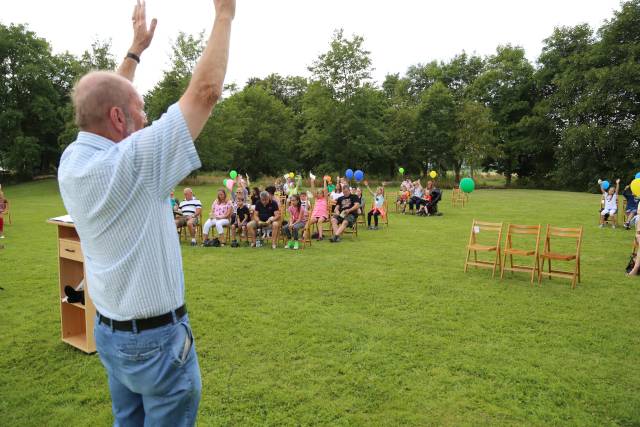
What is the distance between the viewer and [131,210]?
1.54m

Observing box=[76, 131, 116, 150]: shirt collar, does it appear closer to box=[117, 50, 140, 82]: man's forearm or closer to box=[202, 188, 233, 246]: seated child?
box=[117, 50, 140, 82]: man's forearm

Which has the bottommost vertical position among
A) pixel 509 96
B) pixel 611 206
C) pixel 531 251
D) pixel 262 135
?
pixel 531 251

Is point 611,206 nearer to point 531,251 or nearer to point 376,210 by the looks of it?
point 376,210

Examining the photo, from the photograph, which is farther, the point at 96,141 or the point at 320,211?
the point at 320,211

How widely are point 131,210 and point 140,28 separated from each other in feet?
4.13

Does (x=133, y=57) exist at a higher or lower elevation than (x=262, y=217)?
higher

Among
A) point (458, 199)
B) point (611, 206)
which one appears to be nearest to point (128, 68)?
point (611, 206)

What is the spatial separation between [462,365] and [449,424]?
111 centimetres

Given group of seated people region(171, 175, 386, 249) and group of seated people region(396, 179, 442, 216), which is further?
group of seated people region(396, 179, 442, 216)

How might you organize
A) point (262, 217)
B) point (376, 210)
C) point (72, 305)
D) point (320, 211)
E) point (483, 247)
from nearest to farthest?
1. point (72, 305)
2. point (483, 247)
3. point (262, 217)
4. point (320, 211)
5. point (376, 210)

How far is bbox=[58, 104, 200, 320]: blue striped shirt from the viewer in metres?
1.43

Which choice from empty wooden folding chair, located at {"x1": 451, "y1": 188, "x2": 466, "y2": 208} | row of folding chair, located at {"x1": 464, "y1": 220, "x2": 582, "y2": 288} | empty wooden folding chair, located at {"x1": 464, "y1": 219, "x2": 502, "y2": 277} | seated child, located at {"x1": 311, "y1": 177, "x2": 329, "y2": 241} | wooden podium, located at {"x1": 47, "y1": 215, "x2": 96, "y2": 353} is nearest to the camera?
wooden podium, located at {"x1": 47, "y1": 215, "x2": 96, "y2": 353}

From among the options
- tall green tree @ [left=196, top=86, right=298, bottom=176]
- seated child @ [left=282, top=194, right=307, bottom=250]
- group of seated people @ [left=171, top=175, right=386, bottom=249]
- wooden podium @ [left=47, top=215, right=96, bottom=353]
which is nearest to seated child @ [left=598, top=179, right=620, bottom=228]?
group of seated people @ [left=171, top=175, right=386, bottom=249]

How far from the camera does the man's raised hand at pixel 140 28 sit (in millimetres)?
2318
